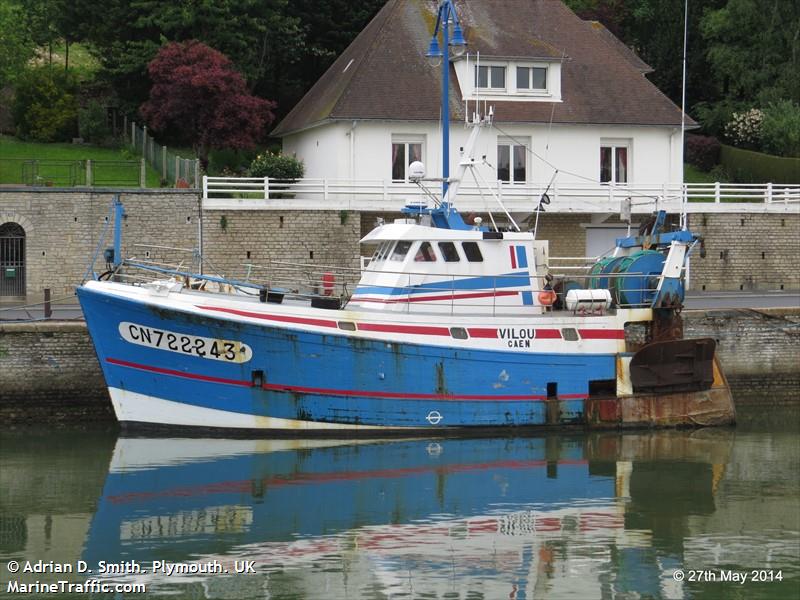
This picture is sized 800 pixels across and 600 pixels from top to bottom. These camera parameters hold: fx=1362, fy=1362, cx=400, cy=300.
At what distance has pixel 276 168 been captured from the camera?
35.4m

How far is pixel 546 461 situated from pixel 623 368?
287 centimetres

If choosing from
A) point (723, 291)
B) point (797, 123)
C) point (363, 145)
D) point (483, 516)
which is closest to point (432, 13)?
point (363, 145)

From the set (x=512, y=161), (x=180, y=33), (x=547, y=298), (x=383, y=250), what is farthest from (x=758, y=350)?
(x=180, y=33)

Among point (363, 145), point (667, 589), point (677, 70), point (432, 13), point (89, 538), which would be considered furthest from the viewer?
point (677, 70)

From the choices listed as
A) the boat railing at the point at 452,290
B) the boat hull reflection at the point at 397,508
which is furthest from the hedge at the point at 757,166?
the boat hull reflection at the point at 397,508

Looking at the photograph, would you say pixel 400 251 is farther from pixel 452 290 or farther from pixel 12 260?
pixel 12 260

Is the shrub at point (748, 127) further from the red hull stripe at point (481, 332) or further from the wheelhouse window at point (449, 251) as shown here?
the red hull stripe at point (481, 332)

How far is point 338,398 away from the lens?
22844mm

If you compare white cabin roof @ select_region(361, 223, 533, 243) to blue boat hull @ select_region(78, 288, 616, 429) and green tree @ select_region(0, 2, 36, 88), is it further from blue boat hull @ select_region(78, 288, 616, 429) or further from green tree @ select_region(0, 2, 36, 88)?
green tree @ select_region(0, 2, 36, 88)

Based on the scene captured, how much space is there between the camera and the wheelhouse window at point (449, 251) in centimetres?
2375

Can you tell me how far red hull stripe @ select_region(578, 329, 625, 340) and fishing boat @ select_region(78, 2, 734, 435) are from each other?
25 mm

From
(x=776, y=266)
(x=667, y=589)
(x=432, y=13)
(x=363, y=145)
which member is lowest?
(x=667, y=589)

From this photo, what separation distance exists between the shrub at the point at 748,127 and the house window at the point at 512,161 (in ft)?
45.1

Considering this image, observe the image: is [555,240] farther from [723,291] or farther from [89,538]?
[89,538]
